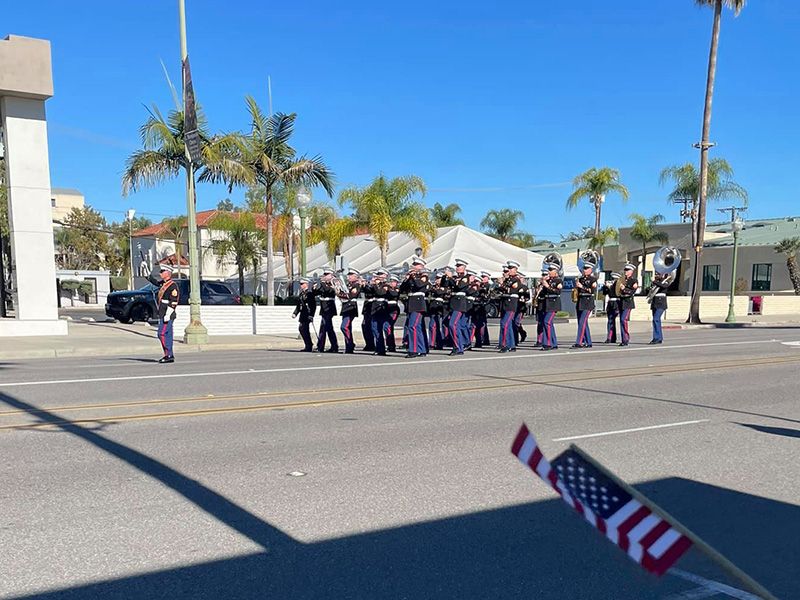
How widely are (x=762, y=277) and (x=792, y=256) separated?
5.09 m

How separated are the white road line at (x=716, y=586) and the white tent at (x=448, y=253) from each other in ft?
84.6

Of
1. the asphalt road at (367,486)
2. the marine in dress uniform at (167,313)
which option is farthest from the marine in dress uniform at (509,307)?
the marine in dress uniform at (167,313)

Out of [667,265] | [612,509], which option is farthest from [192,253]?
[612,509]

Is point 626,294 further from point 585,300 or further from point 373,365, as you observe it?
point 373,365

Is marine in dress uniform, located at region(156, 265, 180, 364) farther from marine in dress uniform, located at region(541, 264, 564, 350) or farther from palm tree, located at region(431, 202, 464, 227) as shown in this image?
palm tree, located at region(431, 202, 464, 227)

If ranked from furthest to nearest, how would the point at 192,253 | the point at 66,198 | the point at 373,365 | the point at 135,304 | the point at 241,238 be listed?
1. the point at 66,198
2. the point at 241,238
3. the point at 135,304
4. the point at 192,253
5. the point at 373,365

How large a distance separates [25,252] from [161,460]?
16150mm

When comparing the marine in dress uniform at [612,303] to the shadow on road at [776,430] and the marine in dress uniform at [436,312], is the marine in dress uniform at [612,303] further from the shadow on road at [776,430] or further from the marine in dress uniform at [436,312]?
the shadow on road at [776,430]

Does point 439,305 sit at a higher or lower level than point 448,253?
lower

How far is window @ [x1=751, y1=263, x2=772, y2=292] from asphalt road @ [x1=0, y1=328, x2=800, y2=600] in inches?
1620

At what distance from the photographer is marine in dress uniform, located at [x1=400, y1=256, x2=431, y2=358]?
14930mm

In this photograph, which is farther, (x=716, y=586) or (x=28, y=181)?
(x=28, y=181)

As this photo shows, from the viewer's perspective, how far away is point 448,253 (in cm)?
3133

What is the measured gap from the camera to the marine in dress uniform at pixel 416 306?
14930 millimetres
